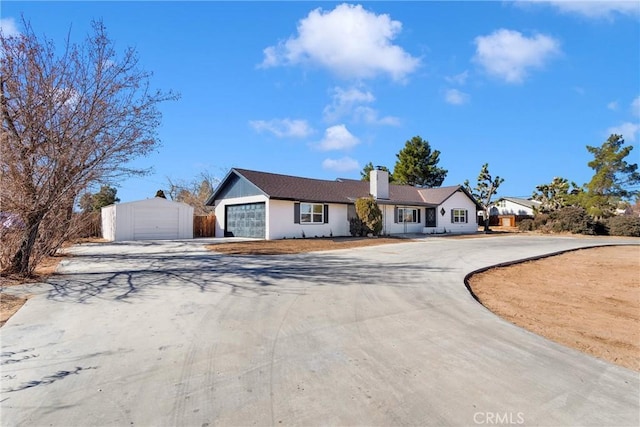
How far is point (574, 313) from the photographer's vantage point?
21.3ft

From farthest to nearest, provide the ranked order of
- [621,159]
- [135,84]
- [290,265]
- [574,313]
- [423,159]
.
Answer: [423,159], [621,159], [290,265], [135,84], [574,313]

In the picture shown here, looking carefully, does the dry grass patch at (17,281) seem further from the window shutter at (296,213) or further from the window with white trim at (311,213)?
the window with white trim at (311,213)

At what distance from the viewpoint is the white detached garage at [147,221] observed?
71.0 feet

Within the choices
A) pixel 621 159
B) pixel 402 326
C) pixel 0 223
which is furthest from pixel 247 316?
pixel 621 159

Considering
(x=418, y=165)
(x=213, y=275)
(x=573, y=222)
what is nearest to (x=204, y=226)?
(x=213, y=275)

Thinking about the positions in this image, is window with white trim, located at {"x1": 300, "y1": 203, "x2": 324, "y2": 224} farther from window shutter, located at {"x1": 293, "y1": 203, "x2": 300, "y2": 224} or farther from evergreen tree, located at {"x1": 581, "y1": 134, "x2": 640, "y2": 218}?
evergreen tree, located at {"x1": 581, "y1": 134, "x2": 640, "y2": 218}

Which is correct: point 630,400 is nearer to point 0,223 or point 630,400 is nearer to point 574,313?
point 574,313

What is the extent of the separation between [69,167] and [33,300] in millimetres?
3459

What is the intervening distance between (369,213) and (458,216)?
12625 mm

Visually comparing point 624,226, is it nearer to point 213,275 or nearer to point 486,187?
point 486,187

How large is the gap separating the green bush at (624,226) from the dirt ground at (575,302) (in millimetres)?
21670

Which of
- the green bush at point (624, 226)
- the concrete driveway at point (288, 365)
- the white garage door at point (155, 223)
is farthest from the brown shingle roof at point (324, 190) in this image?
the concrete driveway at point (288, 365)

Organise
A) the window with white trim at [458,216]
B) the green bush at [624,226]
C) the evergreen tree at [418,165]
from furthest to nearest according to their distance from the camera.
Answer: the evergreen tree at [418,165] < the window with white trim at [458,216] < the green bush at [624,226]

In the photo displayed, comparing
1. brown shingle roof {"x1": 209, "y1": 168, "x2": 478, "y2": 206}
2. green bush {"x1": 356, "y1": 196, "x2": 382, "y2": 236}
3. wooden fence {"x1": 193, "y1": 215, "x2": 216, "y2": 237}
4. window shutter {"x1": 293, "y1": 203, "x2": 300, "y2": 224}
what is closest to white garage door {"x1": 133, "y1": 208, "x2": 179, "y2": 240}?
wooden fence {"x1": 193, "y1": 215, "x2": 216, "y2": 237}
